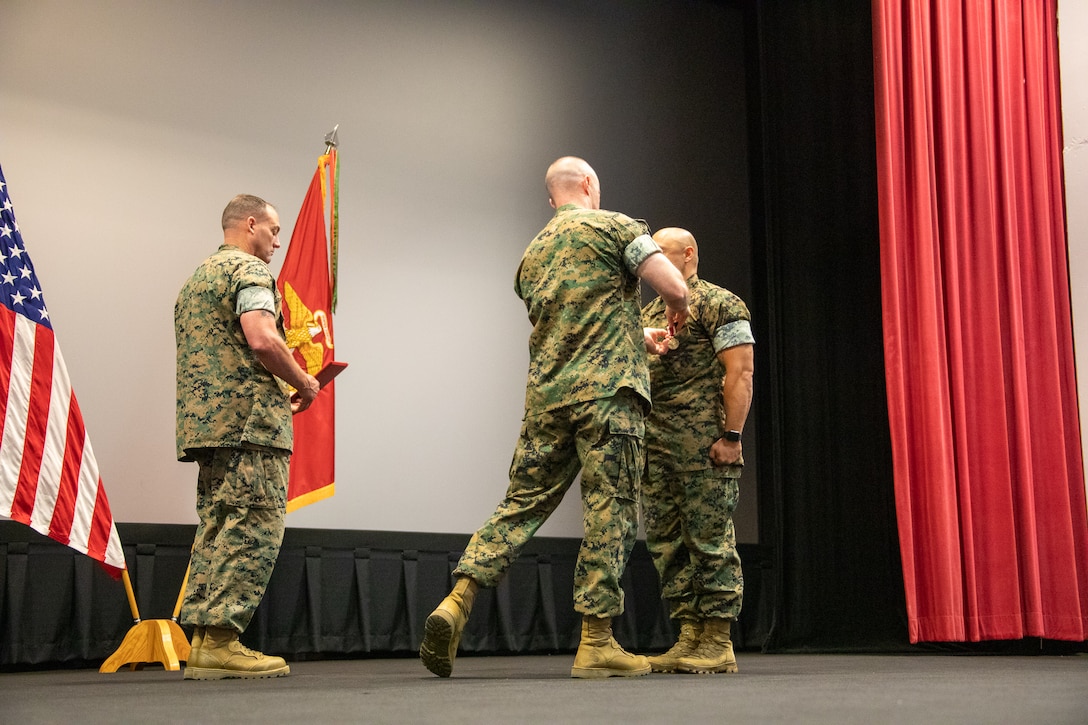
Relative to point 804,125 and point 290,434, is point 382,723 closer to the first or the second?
point 290,434

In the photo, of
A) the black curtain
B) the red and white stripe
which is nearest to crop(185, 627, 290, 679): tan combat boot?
the red and white stripe

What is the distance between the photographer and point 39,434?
3.87 meters

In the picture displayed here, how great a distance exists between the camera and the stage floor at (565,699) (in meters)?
1.83

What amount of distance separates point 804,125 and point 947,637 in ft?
8.09

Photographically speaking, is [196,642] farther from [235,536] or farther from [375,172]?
[375,172]

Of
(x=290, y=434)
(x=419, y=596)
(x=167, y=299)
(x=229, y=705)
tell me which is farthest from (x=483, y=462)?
(x=229, y=705)

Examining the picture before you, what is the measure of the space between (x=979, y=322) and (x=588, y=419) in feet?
8.79

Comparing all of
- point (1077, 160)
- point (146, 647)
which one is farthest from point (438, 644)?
point (1077, 160)

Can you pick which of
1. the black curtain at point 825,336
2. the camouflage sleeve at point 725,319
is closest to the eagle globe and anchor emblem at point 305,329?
the camouflage sleeve at point 725,319

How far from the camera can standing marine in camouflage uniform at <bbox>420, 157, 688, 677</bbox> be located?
2.95m

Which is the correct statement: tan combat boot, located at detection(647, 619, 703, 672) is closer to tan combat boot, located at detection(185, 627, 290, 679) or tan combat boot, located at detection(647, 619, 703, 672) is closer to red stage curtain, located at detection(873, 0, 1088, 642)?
tan combat boot, located at detection(185, 627, 290, 679)

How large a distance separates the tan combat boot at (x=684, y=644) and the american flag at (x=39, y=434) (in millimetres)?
1956

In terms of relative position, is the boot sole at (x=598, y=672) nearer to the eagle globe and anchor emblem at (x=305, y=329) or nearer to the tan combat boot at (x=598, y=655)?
the tan combat boot at (x=598, y=655)

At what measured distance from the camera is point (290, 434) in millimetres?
3414
